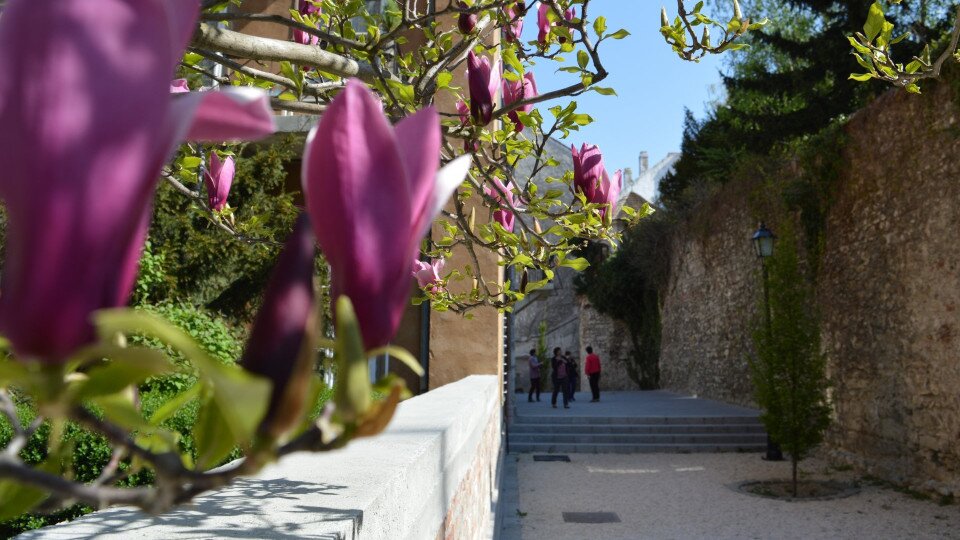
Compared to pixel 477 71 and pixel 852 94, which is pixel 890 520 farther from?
pixel 852 94

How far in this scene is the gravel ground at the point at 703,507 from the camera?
6.79 m

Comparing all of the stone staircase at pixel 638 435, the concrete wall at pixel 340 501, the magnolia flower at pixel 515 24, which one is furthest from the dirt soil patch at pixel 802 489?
the magnolia flower at pixel 515 24

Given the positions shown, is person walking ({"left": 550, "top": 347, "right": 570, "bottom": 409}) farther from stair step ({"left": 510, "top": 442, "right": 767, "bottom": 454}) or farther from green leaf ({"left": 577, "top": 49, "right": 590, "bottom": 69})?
green leaf ({"left": 577, "top": 49, "right": 590, "bottom": 69})

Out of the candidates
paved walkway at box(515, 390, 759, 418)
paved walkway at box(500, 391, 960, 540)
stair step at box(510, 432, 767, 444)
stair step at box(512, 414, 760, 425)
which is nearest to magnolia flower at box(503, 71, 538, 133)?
paved walkway at box(500, 391, 960, 540)

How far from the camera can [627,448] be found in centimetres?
1182

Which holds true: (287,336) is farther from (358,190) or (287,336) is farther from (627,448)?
(627,448)

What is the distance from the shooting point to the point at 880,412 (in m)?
8.86

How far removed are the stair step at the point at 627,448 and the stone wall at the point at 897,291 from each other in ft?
5.48

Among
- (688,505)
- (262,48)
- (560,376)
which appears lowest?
(688,505)

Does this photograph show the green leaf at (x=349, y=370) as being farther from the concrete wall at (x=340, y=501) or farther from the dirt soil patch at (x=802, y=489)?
the dirt soil patch at (x=802, y=489)

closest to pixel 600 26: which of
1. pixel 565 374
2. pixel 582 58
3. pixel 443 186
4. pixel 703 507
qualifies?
pixel 582 58

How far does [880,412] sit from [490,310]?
4801 millimetres

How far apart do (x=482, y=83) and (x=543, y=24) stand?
81 centimetres

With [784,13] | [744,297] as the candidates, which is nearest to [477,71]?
[744,297]
